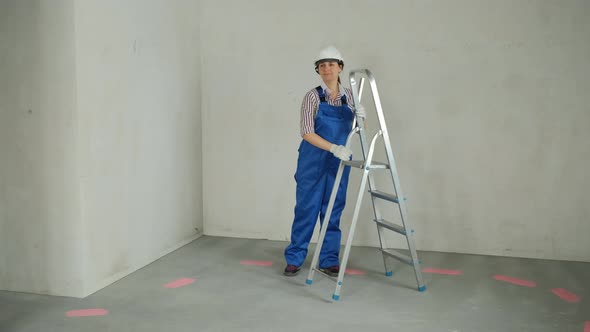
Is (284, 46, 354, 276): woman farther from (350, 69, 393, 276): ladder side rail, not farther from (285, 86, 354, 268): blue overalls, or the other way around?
(350, 69, 393, 276): ladder side rail

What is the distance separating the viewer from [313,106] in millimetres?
3529

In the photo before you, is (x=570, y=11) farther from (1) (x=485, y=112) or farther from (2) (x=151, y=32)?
(2) (x=151, y=32)

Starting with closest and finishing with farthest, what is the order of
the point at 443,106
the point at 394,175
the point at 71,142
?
the point at 71,142, the point at 394,175, the point at 443,106

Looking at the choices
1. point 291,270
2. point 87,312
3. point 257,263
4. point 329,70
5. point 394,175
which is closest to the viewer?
point 87,312

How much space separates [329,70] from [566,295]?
1989 millimetres

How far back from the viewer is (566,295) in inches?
133

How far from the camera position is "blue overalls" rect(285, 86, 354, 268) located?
3.58 m

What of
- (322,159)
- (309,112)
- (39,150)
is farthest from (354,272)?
(39,150)

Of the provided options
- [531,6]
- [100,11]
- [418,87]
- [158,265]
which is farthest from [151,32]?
[531,6]

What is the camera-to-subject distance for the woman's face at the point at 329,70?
356cm

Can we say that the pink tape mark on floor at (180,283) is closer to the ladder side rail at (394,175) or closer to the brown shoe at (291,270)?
the brown shoe at (291,270)

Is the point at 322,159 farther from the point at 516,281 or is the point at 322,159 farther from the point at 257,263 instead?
the point at 516,281

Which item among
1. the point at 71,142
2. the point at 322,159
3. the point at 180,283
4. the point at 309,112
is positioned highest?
the point at 309,112

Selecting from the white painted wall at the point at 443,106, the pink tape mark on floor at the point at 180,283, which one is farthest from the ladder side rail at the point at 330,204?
the white painted wall at the point at 443,106
